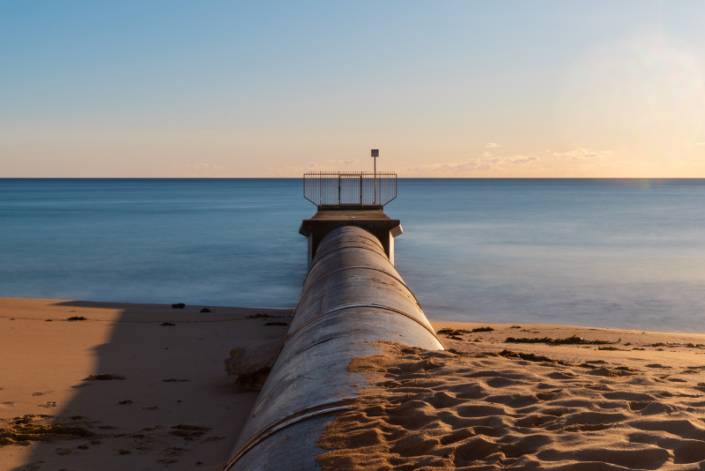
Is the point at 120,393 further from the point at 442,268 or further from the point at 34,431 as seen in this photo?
the point at 442,268

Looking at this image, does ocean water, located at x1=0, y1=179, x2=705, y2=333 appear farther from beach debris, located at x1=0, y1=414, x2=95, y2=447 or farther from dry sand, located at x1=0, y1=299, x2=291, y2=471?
beach debris, located at x1=0, y1=414, x2=95, y2=447

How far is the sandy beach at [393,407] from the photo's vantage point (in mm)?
2574

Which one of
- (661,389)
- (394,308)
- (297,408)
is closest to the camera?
(297,408)

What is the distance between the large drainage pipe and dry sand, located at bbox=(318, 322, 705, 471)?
13 cm

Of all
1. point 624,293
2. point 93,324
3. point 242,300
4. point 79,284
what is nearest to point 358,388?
point 93,324

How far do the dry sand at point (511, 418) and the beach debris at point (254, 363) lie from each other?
1.98m

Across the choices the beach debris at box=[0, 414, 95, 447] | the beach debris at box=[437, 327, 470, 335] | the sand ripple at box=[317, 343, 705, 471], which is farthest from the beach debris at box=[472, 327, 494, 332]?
the beach debris at box=[0, 414, 95, 447]

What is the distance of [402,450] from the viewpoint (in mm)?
2695

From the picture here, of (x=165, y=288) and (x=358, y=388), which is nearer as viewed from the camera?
(x=358, y=388)

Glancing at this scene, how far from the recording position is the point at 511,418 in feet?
9.75

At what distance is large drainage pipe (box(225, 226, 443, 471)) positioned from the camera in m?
2.83

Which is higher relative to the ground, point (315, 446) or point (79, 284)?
point (315, 446)

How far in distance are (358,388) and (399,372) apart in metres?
0.51

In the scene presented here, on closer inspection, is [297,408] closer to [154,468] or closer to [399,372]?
[399,372]
